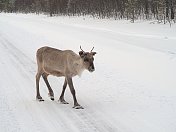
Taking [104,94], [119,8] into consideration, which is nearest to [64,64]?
[104,94]

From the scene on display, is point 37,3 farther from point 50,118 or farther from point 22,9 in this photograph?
point 50,118

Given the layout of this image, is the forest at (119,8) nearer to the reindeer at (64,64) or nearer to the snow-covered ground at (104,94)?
the snow-covered ground at (104,94)

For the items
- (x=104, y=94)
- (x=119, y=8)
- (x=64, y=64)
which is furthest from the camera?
(x=119, y=8)

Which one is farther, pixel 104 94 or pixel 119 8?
pixel 119 8

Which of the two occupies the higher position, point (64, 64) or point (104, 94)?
point (64, 64)

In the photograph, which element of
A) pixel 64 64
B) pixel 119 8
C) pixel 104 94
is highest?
pixel 119 8

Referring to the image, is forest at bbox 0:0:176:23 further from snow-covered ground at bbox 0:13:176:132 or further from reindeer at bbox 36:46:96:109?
reindeer at bbox 36:46:96:109

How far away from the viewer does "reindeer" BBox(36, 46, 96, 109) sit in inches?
281

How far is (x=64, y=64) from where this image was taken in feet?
25.2

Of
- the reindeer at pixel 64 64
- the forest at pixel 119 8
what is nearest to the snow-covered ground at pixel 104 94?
the reindeer at pixel 64 64

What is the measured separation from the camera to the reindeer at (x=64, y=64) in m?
7.14

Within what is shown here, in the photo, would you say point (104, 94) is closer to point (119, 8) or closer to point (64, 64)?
point (64, 64)

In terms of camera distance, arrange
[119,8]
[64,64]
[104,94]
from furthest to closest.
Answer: [119,8] < [104,94] < [64,64]

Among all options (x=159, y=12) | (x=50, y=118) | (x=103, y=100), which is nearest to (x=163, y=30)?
(x=159, y=12)
